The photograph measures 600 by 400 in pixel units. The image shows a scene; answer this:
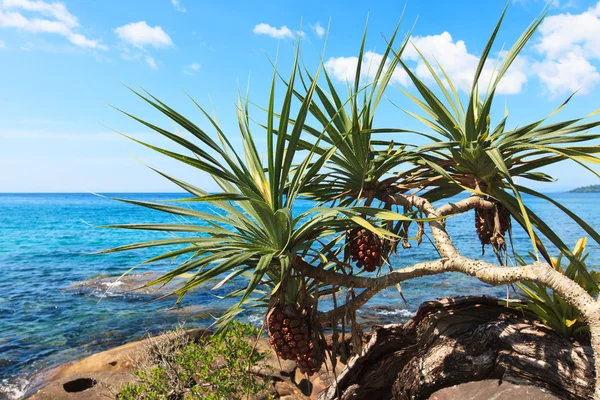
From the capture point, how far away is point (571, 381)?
3451mm

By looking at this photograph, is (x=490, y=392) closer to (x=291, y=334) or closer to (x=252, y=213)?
(x=291, y=334)

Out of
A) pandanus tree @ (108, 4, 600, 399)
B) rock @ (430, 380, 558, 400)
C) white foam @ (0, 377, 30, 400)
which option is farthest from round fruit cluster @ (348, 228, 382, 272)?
white foam @ (0, 377, 30, 400)

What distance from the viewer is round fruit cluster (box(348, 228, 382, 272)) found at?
310cm

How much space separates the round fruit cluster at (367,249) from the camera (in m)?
3.10

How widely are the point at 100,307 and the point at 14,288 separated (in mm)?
7283

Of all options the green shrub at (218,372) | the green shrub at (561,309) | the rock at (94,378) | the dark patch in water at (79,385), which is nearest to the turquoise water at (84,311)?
the rock at (94,378)

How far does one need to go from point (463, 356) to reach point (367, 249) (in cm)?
164

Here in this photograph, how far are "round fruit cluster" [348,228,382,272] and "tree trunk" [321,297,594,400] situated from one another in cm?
144

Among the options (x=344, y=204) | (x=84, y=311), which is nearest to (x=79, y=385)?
(x=344, y=204)

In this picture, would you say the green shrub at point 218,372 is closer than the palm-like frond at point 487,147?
No

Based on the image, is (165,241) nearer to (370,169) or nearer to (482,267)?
(370,169)

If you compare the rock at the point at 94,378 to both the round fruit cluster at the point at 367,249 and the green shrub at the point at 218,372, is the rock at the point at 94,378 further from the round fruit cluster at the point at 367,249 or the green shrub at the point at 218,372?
the round fruit cluster at the point at 367,249

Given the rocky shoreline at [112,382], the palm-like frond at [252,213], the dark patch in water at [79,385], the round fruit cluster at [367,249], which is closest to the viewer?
the palm-like frond at [252,213]

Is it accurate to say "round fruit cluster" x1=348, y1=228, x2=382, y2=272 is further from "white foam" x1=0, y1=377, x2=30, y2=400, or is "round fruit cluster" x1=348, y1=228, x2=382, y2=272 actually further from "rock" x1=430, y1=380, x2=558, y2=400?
"white foam" x1=0, y1=377, x2=30, y2=400
